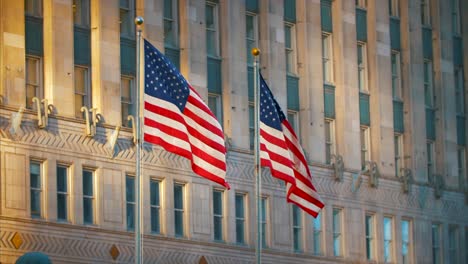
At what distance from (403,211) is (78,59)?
2035 centimetres

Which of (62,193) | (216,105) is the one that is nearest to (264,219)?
(216,105)

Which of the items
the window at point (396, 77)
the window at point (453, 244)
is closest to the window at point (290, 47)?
the window at point (396, 77)

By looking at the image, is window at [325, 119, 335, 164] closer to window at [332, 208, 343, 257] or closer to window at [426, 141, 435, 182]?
window at [332, 208, 343, 257]

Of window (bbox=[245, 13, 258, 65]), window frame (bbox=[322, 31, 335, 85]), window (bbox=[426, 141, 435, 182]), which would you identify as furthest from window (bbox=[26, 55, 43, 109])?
window (bbox=[426, 141, 435, 182])

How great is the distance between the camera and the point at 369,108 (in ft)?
213

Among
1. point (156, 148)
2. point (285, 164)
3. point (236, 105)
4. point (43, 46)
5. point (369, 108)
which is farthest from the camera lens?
point (369, 108)

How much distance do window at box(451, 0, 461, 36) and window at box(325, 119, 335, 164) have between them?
1140 cm

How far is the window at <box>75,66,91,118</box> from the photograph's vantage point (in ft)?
164

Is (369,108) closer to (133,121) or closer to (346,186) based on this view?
(346,186)

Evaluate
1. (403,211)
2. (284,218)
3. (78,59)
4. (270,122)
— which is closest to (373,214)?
(403,211)

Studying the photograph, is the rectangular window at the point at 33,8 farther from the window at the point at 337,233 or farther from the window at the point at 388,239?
the window at the point at 388,239

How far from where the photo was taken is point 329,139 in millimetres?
62219

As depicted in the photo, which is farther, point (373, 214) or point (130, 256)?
point (373, 214)

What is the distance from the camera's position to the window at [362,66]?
64.9 metres
